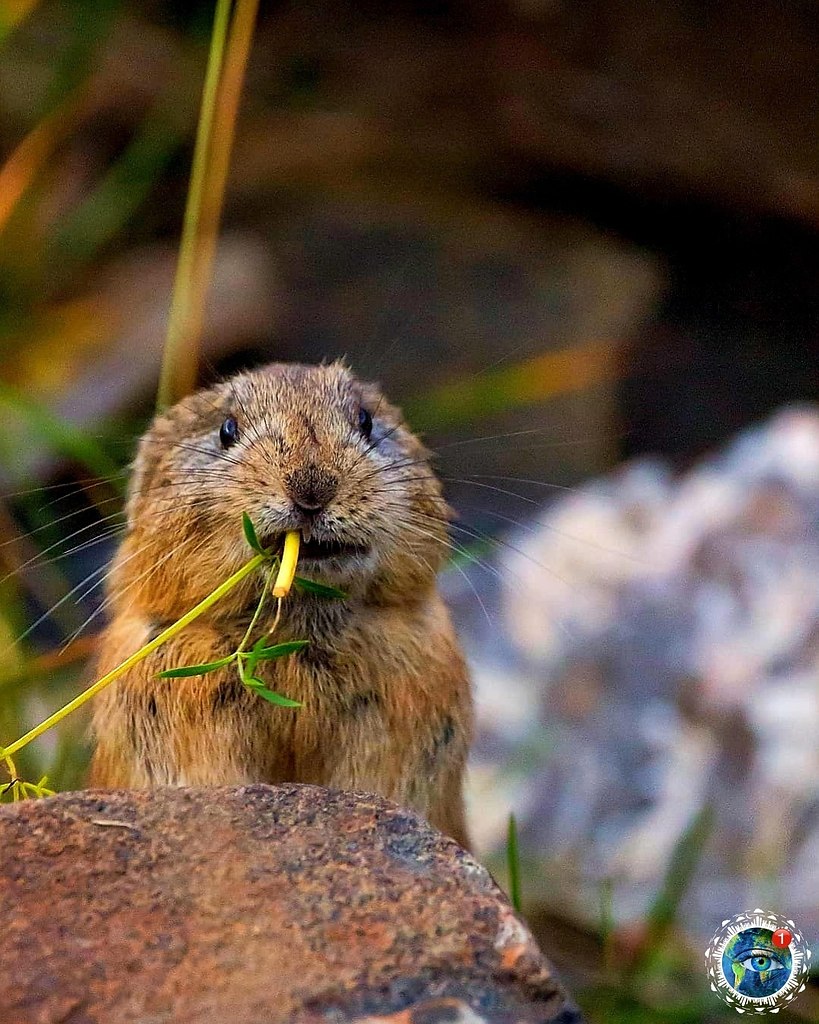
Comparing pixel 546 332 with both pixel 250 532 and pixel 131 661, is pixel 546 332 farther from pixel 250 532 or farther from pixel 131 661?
pixel 131 661

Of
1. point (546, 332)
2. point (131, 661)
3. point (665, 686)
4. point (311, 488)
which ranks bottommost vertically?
point (665, 686)

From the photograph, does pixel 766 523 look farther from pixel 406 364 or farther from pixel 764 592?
pixel 406 364

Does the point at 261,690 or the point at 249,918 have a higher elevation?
the point at 261,690

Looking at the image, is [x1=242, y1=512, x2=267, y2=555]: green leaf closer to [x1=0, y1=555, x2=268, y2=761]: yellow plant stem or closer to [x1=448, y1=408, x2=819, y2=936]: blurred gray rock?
[x1=0, y1=555, x2=268, y2=761]: yellow plant stem

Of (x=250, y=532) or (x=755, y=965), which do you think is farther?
(x=755, y=965)

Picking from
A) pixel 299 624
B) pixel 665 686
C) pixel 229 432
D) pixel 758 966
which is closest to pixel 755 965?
pixel 758 966
